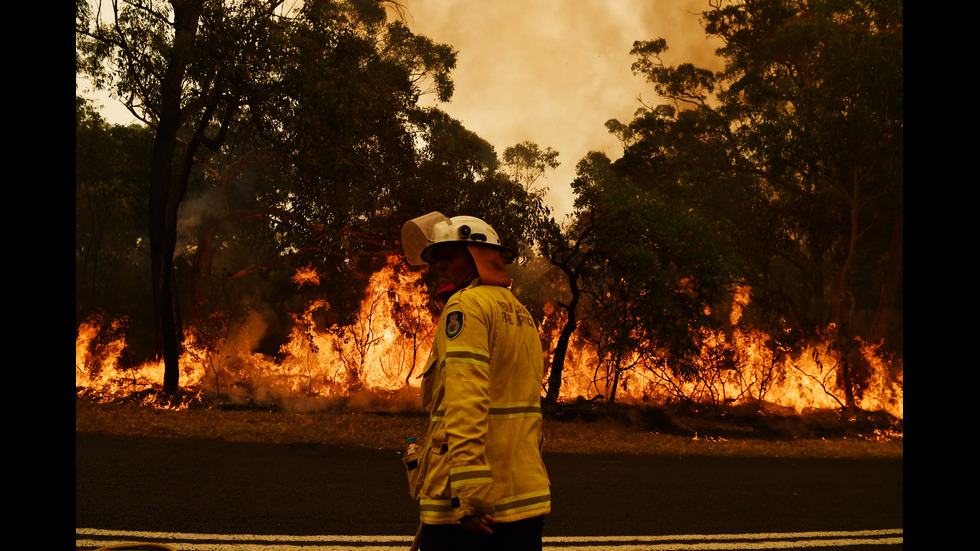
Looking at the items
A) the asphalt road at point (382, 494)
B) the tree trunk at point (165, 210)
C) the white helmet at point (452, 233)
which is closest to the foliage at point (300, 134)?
the tree trunk at point (165, 210)

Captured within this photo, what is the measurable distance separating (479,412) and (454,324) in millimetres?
345

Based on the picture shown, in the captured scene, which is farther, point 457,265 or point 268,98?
point 268,98

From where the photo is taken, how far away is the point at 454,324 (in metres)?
2.71

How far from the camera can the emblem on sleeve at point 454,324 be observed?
8.82ft

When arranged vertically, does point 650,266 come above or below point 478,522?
above

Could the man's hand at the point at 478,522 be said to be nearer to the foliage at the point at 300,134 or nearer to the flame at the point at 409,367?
the foliage at the point at 300,134

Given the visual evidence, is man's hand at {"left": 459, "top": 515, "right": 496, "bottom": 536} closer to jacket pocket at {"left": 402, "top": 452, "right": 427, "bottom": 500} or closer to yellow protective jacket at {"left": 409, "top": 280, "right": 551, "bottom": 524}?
yellow protective jacket at {"left": 409, "top": 280, "right": 551, "bottom": 524}

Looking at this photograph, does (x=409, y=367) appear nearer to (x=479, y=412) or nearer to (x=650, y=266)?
(x=650, y=266)

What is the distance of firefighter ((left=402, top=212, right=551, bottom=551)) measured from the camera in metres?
2.59

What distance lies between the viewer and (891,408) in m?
17.8

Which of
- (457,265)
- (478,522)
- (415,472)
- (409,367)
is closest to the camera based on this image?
(478,522)

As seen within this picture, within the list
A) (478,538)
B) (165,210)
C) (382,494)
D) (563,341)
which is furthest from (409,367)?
(478,538)

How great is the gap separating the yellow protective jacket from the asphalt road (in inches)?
95.6

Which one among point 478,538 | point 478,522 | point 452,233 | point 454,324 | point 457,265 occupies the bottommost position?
point 478,538
